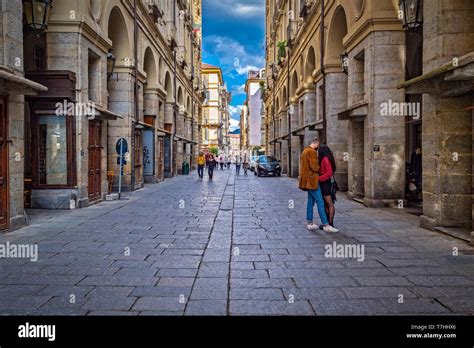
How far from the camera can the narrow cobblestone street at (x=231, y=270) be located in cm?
448

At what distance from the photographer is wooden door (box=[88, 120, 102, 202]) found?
13.7 m

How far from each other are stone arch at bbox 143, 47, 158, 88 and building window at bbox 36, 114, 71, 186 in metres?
12.2

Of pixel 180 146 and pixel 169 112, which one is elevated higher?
pixel 169 112

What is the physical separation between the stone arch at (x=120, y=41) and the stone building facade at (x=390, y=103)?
25.9 ft

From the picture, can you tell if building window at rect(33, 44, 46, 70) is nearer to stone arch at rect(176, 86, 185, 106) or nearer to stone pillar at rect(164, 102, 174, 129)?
stone pillar at rect(164, 102, 174, 129)

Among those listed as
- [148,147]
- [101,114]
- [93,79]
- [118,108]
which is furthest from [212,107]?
[101,114]

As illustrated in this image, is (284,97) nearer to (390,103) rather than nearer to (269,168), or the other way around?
(269,168)

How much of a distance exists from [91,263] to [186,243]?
1870mm

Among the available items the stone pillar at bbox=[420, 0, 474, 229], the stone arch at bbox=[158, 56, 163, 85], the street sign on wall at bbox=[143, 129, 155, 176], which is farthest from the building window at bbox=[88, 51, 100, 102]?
the stone arch at bbox=[158, 56, 163, 85]

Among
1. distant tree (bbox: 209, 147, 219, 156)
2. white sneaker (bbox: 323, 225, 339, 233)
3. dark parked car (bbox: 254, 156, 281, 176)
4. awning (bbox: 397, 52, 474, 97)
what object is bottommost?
white sneaker (bbox: 323, 225, 339, 233)

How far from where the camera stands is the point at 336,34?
17688 millimetres

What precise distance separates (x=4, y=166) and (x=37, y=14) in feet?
14.5

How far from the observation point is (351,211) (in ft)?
38.7
